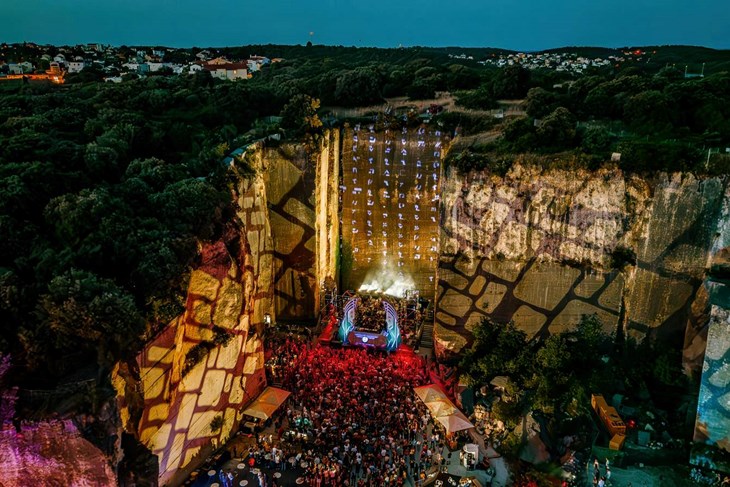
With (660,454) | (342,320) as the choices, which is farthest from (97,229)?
(660,454)

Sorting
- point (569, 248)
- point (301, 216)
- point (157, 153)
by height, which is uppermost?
point (157, 153)

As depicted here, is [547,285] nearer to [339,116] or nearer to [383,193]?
[383,193]

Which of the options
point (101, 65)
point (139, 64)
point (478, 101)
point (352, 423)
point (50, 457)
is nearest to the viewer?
point (50, 457)

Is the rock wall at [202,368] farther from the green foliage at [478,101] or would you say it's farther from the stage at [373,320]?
the green foliage at [478,101]

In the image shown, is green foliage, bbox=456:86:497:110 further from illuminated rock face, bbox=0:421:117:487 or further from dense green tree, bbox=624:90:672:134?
illuminated rock face, bbox=0:421:117:487

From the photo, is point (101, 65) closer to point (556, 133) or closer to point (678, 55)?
point (556, 133)

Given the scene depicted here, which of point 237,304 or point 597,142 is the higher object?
point 597,142

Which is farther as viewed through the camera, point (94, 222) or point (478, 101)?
point (478, 101)

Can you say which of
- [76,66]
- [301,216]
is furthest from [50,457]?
[76,66]
